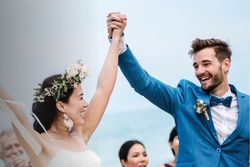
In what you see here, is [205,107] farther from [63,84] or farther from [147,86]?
[63,84]

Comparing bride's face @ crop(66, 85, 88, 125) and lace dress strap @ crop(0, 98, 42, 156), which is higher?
bride's face @ crop(66, 85, 88, 125)

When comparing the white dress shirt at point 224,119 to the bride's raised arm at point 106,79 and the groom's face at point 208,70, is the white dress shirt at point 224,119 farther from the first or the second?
the bride's raised arm at point 106,79

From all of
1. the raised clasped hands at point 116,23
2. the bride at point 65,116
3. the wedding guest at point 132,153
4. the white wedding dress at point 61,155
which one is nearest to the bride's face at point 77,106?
the bride at point 65,116

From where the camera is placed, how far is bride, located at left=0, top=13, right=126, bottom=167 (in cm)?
229

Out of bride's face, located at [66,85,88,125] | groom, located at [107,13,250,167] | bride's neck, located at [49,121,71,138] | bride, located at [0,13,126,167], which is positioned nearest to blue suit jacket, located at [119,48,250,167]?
groom, located at [107,13,250,167]

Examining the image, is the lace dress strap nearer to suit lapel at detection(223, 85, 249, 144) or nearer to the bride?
the bride

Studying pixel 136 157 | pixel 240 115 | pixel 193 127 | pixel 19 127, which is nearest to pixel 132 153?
pixel 136 157

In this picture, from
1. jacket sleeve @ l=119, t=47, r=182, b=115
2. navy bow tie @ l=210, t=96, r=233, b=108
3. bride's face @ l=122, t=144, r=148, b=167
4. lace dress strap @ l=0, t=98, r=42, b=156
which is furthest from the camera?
bride's face @ l=122, t=144, r=148, b=167

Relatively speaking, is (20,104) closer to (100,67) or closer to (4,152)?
(4,152)

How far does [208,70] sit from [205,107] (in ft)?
0.52

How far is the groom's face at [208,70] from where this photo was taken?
98.0 inches

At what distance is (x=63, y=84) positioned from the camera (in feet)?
7.74

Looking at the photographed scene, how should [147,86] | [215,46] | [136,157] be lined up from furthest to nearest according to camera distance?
[136,157] → [215,46] → [147,86]

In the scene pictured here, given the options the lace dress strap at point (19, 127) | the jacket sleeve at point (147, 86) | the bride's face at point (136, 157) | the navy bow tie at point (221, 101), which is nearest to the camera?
the lace dress strap at point (19, 127)
